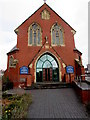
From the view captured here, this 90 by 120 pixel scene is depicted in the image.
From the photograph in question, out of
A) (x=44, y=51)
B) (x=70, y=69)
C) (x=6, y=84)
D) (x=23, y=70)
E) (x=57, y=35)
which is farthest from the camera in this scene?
(x=57, y=35)

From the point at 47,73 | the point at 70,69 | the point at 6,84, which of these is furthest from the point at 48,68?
the point at 6,84

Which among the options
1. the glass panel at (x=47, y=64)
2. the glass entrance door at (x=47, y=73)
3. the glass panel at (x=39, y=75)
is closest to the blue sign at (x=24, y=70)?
the glass panel at (x=39, y=75)

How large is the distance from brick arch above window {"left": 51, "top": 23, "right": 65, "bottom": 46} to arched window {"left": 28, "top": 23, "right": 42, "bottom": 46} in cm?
239

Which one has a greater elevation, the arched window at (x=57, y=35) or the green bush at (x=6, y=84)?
the arched window at (x=57, y=35)

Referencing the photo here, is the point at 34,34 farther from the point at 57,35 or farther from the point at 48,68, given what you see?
the point at 48,68

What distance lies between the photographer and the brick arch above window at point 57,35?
18094 mm

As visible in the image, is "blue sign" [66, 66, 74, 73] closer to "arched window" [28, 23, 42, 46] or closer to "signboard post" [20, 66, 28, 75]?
"arched window" [28, 23, 42, 46]

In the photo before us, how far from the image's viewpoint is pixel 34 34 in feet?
59.6

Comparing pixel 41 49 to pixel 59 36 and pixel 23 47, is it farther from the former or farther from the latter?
pixel 59 36

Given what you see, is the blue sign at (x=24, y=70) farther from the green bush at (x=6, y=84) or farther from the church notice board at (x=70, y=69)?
the church notice board at (x=70, y=69)

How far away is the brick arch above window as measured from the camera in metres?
18.1

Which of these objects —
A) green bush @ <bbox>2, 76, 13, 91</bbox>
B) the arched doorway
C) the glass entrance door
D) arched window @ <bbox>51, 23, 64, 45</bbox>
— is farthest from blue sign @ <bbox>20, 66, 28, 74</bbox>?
arched window @ <bbox>51, 23, 64, 45</bbox>

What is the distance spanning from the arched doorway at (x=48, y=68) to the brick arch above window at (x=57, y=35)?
2.97m

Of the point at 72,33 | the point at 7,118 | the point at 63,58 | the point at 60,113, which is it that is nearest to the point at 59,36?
the point at 72,33
